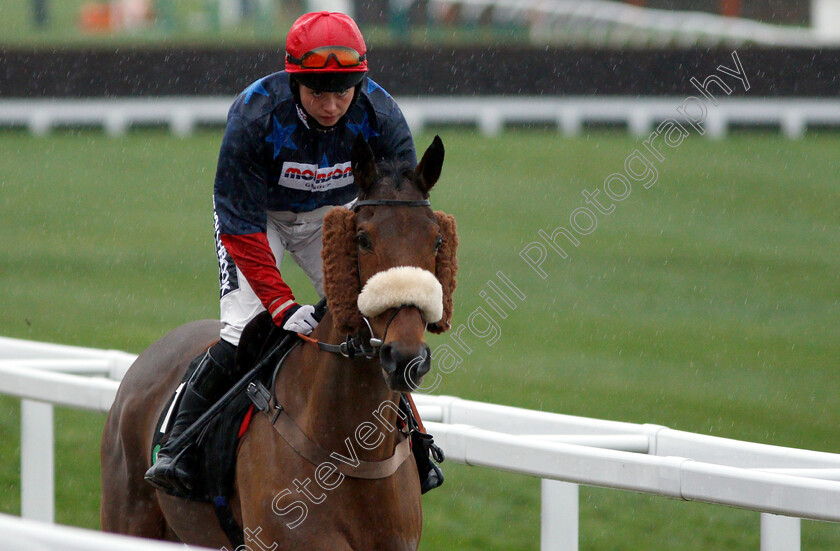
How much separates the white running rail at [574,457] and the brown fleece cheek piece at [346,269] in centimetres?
110

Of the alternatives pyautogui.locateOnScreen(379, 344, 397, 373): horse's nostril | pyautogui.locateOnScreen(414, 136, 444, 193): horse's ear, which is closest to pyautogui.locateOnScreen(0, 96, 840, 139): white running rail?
pyautogui.locateOnScreen(414, 136, 444, 193): horse's ear

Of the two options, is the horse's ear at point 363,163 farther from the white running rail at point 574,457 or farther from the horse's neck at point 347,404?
the white running rail at point 574,457

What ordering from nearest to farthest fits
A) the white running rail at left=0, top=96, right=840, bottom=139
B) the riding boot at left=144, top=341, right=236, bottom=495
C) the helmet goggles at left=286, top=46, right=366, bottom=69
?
the helmet goggles at left=286, top=46, right=366, bottom=69 → the riding boot at left=144, top=341, right=236, bottom=495 → the white running rail at left=0, top=96, right=840, bottom=139

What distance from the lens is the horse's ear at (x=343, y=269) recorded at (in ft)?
10.2

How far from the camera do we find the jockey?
345cm

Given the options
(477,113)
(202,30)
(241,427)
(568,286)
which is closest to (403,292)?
(241,427)

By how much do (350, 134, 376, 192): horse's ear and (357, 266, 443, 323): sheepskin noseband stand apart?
1.05 feet

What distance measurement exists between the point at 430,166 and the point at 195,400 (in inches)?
48.0

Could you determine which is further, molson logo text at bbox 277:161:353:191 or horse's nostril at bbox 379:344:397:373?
molson logo text at bbox 277:161:353:191

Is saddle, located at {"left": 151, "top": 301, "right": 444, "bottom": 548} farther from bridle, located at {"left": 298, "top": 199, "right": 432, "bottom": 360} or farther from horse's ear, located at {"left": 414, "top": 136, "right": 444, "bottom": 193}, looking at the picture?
horse's ear, located at {"left": 414, "top": 136, "right": 444, "bottom": 193}

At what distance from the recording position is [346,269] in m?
3.12

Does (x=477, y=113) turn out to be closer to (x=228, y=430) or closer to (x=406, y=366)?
(x=228, y=430)

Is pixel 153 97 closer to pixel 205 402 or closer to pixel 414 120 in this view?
pixel 414 120

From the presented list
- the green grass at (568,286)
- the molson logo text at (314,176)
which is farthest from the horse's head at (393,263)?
the green grass at (568,286)
